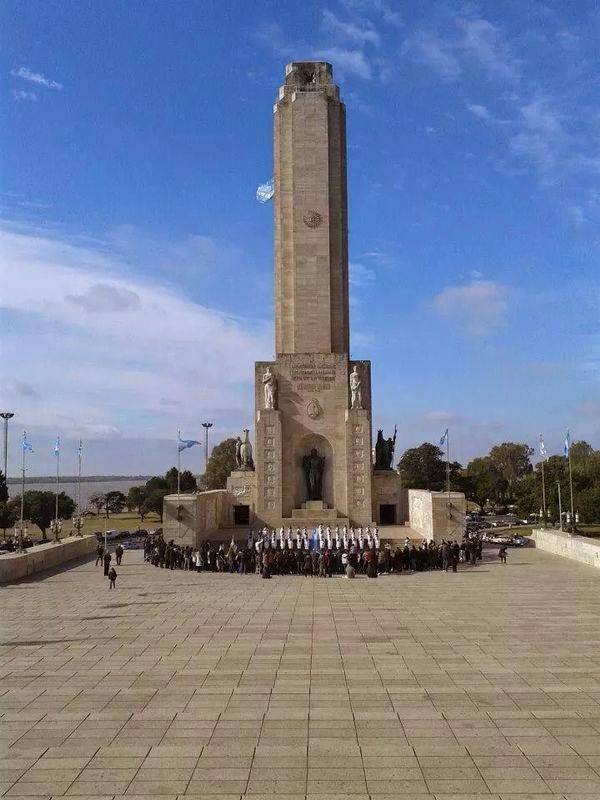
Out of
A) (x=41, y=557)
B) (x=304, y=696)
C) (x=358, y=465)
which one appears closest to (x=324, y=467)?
(x=358, y=465)

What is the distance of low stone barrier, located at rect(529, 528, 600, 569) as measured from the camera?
24.6m

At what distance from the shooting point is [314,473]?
3547 centimetres

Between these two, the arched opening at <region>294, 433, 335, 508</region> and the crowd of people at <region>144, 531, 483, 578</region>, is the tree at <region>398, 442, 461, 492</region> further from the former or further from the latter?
the crowd of people at <region>144, 531, 483, 578</region>

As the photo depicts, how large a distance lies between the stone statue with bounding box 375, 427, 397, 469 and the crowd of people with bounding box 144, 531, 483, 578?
1089cm

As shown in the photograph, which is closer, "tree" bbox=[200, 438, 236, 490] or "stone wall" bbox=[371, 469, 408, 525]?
"stone wall" bbox=[371, 469, 408, 525]

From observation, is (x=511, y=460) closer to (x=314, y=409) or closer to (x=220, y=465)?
(x=220, y=465)

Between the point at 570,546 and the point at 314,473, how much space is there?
1298 centimetres

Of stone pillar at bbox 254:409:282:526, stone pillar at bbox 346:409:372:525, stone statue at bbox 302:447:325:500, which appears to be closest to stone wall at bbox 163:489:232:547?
stone pillar at bbox 254:409:282:526

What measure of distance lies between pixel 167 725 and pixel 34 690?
284cm

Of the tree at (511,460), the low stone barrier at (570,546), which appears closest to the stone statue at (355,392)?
the low stone barrier at (570,546)

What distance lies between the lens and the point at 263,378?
35625 millimetres

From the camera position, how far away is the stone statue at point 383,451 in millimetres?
37375

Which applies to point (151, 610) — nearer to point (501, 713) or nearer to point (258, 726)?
point (258, 726)

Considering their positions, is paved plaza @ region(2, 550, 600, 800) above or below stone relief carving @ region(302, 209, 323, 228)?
below
